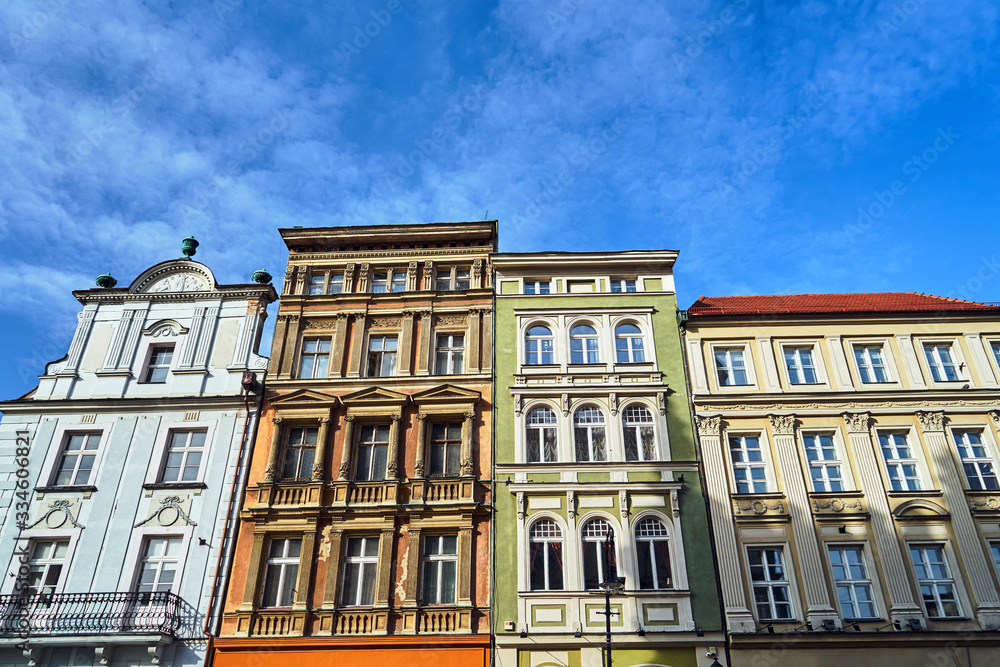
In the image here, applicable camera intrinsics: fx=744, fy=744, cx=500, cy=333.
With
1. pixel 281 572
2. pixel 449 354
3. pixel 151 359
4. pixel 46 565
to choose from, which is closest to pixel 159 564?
pixel 46 565

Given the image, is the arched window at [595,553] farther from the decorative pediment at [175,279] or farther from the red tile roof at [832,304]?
the decorative pediment at [175,279]

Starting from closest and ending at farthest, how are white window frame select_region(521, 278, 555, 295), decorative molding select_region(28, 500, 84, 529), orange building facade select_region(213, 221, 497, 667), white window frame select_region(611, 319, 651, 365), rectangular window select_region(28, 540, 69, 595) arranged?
orange building facade select_region(213, 221, 497, 667) → rectangular window select_region(28, 540, 69, 595) → decorative molding select_region(28, 500, 84, 529) → white window frame select_region(611, 319, 651, 365) → white window frame select_region(521, 278, 555, 295)

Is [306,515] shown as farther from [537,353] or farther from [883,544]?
[883,544]

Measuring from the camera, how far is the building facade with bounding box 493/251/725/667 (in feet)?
72.9

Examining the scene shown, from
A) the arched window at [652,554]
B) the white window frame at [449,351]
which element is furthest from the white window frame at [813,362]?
the white window frame at [449,351]

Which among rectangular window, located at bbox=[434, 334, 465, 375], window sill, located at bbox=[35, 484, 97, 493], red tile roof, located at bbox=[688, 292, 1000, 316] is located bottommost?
window sill, located at bbox=[35, 484, 97, 493]

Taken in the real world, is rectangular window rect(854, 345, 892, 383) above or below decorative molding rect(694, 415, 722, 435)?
above

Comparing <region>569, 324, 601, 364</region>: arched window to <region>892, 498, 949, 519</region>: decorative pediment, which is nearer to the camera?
<region>892, 498, 949, 519</region>: decorative pediment

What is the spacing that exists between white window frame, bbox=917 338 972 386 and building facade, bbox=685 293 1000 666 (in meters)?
0.05

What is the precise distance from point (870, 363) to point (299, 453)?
2060 centimetres

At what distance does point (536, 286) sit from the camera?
96.4 feet

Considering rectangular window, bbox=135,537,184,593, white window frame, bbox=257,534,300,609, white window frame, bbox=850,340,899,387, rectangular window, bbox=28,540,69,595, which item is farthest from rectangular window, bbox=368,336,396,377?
white window frame, bbox=850,340,899,387

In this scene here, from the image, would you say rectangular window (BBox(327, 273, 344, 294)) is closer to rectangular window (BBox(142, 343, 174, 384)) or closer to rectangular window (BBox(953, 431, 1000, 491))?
rectangular window (BBox(142, 343, 174, 384))

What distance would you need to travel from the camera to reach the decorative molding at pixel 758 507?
23828 millimetres
